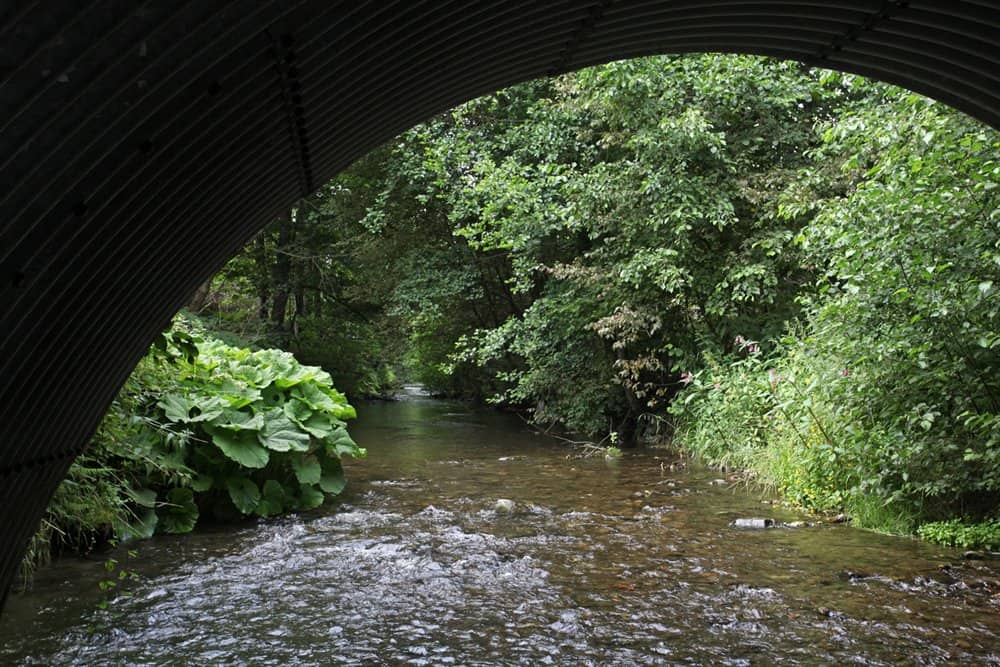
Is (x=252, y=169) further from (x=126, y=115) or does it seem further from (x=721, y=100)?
(x=721, y=100)

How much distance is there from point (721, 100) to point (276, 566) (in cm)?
911

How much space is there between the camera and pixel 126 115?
6.48ft

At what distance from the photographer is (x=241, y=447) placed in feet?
24.8

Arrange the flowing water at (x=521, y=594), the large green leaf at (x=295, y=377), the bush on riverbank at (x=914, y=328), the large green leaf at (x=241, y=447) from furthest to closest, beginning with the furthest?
the large green leaf at (x=295, y=377)
the large green leaf at (x=241, y=447)
the bush on riverbank at (x=914, y=328)
the flowing water at (x=521, y=594)

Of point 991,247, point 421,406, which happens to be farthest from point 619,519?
point 421,406

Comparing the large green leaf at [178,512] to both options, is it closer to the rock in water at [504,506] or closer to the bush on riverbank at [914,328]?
the rock in water at [504,506]

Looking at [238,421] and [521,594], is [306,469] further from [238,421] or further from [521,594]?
[521,594]

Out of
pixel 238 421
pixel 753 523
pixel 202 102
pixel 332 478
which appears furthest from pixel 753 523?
pixel 202 102

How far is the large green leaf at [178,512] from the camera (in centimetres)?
718

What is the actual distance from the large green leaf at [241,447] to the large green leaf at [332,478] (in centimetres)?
108

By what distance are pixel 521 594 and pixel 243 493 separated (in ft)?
11.0

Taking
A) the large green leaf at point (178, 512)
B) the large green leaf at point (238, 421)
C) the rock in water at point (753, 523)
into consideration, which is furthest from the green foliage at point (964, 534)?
the large green leaf at point (178, 512)

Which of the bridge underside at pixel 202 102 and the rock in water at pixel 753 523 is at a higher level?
the bridge underside at pixel 202 102

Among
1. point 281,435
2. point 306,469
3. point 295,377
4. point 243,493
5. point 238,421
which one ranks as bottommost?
point 243,493
